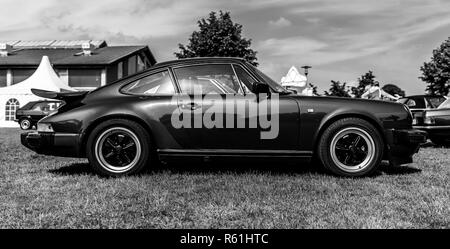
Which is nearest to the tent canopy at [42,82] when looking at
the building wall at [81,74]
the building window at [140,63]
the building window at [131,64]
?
the building wall at [81,74]

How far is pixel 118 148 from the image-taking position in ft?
15.8

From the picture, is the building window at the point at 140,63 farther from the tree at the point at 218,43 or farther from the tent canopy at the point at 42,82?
the tent canopy at the point at 42,82

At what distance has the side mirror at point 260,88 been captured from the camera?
15.3ft

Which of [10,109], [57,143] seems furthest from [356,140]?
[10,109]

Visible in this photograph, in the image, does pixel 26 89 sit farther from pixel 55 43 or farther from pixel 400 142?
pixel 400 142

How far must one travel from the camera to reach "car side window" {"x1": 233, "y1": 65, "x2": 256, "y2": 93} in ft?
15.9

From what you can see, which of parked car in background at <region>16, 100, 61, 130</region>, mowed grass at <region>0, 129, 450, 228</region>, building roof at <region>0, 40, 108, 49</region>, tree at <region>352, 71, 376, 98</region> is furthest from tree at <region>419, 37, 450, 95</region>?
mowed grass at <region>0, 129, 450, 228</region>

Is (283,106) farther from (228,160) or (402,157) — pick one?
(402,157)

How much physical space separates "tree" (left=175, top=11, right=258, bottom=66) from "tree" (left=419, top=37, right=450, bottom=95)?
16.1m

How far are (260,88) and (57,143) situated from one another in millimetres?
2306

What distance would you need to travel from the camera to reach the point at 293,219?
3057 mm
